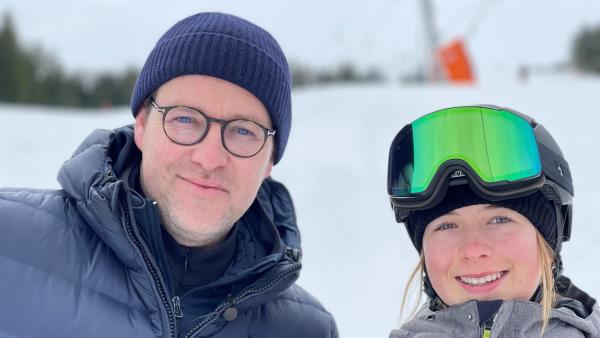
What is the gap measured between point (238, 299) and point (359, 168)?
7.08 metres

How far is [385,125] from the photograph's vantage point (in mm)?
11820

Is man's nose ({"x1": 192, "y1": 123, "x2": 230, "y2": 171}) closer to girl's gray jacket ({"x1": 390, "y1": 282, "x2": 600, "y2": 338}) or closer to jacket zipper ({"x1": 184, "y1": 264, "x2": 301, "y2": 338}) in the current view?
jacket zipper ({"x1": 184, "y1": 264, "x2": 301, "y2": 338})

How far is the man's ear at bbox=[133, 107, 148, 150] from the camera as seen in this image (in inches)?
104

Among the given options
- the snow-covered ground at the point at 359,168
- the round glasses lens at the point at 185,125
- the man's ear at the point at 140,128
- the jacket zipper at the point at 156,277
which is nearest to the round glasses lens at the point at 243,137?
the round glasses lens at the point at 185,125

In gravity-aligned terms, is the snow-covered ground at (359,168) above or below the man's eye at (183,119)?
below

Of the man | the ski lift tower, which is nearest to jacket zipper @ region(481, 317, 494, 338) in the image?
the man

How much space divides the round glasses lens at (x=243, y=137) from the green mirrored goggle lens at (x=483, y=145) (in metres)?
0.66

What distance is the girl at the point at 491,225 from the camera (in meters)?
2.25

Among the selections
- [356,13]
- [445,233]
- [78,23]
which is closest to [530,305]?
[445,233]

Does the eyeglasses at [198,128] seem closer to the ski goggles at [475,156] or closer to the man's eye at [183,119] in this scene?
the man's eye at [183,119]

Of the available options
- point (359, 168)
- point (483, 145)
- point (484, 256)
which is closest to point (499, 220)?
point (484, 256)

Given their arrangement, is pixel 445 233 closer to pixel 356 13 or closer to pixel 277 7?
pixel 356 13

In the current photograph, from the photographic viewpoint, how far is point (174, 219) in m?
2.49

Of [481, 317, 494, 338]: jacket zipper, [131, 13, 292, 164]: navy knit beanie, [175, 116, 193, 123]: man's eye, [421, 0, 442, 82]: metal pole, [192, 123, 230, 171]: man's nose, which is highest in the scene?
[421, 0, 442, 82]: metal pole
